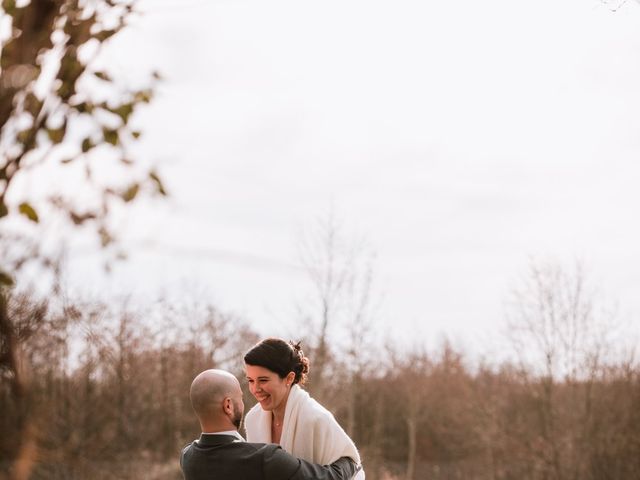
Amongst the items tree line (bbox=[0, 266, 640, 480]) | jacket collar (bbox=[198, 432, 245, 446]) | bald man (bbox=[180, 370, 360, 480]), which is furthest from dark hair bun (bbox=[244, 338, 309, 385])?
tree line (bbox=[0, 266, 640, 480])

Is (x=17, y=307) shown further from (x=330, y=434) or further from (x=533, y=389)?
(x=533, y=389)

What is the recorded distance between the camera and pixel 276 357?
13.1 feet

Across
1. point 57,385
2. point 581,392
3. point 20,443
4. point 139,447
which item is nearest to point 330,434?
point 20,443

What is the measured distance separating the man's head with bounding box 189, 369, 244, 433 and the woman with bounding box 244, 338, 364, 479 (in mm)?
346

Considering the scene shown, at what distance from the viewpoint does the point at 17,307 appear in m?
1.68

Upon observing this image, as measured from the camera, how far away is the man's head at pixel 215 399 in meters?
3.58

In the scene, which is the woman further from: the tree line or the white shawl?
the tree line

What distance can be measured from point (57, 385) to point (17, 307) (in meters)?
20.4

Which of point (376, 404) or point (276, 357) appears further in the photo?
point (376, 404)

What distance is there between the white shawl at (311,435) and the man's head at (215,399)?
444 millimetres

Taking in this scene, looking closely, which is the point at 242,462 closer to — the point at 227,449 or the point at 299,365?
the point at 227,449

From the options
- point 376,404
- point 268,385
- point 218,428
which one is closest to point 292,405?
point 268,385

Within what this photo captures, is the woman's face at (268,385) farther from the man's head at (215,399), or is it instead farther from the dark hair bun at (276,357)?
the man's head at (215,399)

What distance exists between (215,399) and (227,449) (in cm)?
21
